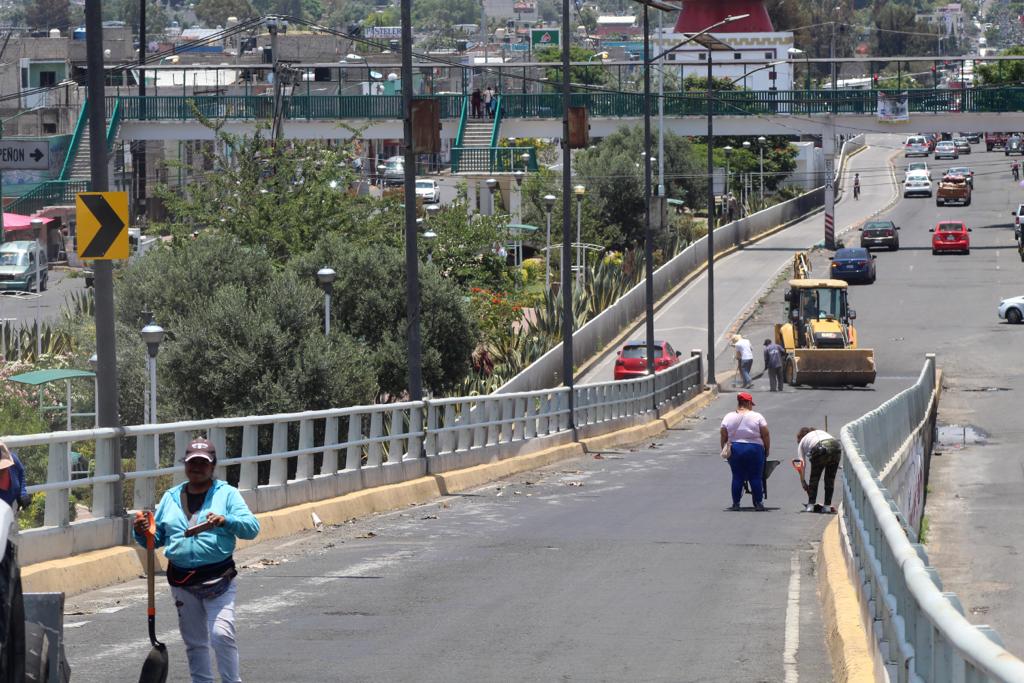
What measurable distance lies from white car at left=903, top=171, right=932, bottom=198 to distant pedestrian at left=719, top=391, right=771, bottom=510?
9281 cm

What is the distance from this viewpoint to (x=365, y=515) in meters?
Result: 20.8

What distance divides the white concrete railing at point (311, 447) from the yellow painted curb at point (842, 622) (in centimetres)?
566

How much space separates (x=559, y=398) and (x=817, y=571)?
20008 millimetres

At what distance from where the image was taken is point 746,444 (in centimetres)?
2127

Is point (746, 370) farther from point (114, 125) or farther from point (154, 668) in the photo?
point (154, 668)

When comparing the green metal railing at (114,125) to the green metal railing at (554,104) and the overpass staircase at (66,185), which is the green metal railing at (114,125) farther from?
the green metal railing at (554,104)

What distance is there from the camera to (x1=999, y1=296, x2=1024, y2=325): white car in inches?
2464

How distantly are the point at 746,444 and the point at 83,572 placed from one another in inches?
387

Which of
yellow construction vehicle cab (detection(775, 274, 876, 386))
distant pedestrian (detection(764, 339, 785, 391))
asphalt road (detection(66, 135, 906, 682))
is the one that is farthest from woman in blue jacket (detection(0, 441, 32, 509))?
yellow construction vehicle cab (detection(775, 274, 876, 386))

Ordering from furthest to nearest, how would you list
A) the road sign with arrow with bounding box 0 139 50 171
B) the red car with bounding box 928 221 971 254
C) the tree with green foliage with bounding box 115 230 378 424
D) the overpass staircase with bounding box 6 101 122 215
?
the red car with bounding box 928 221 971 254 < the overpass staircase with bounding box 6 101 122 215 < the tree with green foliage with bounding box 115 230 378 424 < the road sign with arrow with bounding box 0 139 50 171

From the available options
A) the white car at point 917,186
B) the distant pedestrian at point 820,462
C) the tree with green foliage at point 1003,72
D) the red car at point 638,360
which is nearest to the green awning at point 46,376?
the distant pedestrian at point 820,462

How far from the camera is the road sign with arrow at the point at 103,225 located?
15.1m

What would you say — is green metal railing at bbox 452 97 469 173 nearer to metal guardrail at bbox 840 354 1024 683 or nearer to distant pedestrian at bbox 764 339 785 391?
distant pedestrian at bbox 764 339 785 391

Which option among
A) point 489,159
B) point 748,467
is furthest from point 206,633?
point 489,159
